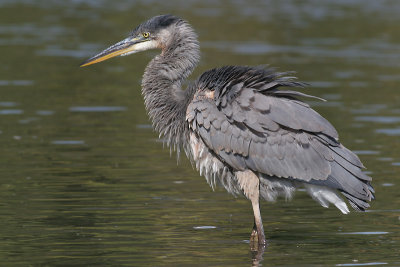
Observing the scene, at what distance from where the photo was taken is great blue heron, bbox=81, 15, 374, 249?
1039 centimetres

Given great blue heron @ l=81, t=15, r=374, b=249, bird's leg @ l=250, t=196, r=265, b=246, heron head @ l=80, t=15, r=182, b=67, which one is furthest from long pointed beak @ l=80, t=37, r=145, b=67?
bird's leg @ l=250, t=196, r=265, b=246

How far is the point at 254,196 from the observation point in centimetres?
1056

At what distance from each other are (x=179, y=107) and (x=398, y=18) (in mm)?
23036

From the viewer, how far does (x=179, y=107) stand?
11367mm

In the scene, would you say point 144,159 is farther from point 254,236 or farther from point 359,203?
point 359,203

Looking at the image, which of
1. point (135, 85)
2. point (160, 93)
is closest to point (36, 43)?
point (135, 85)

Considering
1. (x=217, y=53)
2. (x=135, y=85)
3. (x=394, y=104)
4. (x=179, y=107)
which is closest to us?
(x=179, y=107)

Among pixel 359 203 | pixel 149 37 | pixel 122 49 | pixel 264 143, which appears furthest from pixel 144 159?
pixel 359 203

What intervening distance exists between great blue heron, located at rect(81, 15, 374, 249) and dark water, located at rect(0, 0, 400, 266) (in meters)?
0.60

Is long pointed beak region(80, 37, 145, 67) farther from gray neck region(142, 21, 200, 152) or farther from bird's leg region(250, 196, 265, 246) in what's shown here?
bird's leg region(250, 196, 265, 246)

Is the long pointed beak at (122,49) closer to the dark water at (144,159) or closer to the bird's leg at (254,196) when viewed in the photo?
the dark water at (144,159)

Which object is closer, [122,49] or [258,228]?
[258,228]

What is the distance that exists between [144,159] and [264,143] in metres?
4.51

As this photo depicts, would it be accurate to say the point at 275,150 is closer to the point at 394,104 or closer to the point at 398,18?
the point at 394,104
